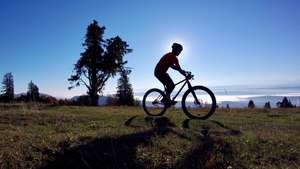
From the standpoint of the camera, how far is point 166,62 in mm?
14219

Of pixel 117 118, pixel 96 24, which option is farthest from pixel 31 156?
pixel 96 24

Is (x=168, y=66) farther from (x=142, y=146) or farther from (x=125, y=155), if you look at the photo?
(x=125, y=155)

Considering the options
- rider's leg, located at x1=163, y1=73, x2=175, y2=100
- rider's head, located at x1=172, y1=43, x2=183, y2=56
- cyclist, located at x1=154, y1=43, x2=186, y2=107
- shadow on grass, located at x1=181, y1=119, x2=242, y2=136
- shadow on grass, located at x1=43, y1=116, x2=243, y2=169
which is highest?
rider's head, located at x1=172, y1=43, x2=183, y2=56

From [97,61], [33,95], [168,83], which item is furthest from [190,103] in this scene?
[97,61]

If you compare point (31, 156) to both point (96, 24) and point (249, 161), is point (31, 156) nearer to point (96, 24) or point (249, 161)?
point (249, 161)

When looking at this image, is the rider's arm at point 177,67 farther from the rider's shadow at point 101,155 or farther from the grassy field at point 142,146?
the rider's shadow at point 101,155

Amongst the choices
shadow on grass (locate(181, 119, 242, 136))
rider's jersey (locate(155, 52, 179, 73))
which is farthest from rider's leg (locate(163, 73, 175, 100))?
shadow on grass (locate(181, 119, 242, 136))

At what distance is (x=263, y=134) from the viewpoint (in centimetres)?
1227

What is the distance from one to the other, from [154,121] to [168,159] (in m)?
4.51

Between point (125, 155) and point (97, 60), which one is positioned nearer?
point (125, 155)

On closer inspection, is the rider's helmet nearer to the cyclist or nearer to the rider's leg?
the cyclist

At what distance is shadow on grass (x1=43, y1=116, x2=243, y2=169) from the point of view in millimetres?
8977

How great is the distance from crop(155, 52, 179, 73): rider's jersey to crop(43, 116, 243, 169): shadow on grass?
3849 mm

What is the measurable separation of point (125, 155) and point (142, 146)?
30.5 inches
